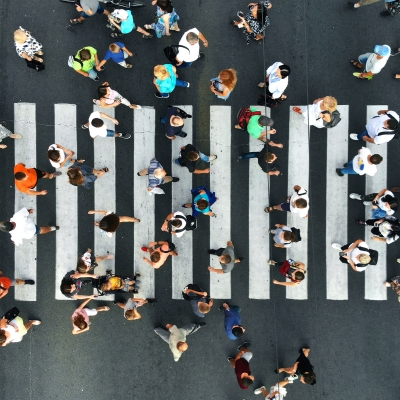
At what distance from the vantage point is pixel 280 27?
23.2ft

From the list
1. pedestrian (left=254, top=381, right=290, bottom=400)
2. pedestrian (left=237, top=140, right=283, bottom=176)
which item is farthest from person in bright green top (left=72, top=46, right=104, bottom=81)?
pedestrian (left=254, top=381, right=290, bottom=400)

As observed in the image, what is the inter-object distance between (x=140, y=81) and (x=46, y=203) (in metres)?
3.32

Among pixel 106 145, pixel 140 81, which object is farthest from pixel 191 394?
pixel 140 81

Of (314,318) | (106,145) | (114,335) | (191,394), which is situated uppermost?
(106,145)

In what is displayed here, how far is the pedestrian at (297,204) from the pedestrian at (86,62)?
454 cm

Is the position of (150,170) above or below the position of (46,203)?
above

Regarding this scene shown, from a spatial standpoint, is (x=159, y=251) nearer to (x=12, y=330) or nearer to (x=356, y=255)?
(x=12, y=330)

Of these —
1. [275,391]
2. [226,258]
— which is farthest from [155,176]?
[275,391]

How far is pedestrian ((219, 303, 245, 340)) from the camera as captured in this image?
634 centimetres

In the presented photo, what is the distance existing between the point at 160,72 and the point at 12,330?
584 centimetres

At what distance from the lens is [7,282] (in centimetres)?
692

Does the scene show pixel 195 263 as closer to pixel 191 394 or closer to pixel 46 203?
pixel 191 394

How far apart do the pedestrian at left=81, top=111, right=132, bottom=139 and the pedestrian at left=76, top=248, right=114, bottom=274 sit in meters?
2.41

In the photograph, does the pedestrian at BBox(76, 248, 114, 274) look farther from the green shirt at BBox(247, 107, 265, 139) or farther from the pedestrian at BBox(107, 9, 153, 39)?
the pedestrian at BBox(107, 9, 153, 39)
